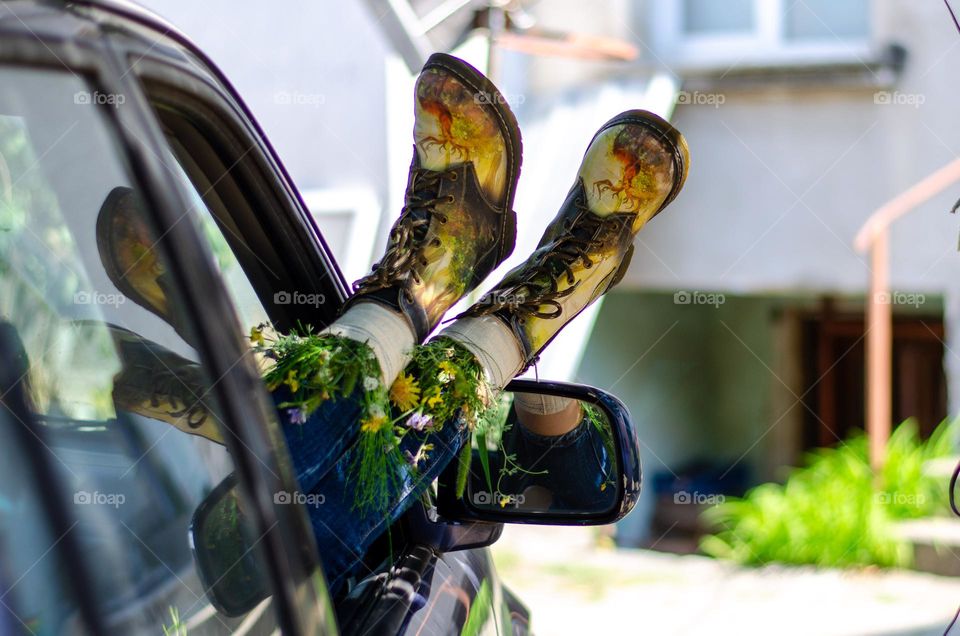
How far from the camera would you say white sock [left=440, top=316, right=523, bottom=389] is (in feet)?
3.99

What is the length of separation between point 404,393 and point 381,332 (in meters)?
0.07

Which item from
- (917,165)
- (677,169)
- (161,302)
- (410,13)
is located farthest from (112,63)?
(917,165)

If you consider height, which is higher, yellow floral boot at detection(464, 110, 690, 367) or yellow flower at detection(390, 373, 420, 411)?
yellow floral boot at detection(464, 110, 690, 367)

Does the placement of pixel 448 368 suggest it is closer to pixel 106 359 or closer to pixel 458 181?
pixel 458 181

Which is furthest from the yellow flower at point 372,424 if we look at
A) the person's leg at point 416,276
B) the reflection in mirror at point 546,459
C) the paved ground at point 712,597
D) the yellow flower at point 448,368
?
the paved ground at point 712,597

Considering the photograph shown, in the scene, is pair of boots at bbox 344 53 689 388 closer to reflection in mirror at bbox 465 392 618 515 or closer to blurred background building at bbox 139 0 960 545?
reflection in mirror at bbox 465 392 618 515

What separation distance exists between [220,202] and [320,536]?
43 centimetres

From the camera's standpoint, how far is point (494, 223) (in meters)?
1.44

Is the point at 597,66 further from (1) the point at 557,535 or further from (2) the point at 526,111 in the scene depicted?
(1) the point at 557,535

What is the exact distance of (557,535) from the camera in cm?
530

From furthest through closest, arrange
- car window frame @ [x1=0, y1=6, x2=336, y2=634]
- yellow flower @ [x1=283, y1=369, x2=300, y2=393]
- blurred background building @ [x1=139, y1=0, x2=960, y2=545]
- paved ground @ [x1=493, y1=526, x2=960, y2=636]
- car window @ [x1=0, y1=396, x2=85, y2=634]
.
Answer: blurred background building @ [x1=139, y1=0, x2=960, y2=545], paved ground @ [x1=493, y1=526, x2=960, y2=636], yellow flower @ [x1=283, y1=369, x2=300, y2=393], car window frame @ [x1=0, y1=6, x2=336, y2=634], car window @ [x1=0, y1=396, x2=85, y2=634]

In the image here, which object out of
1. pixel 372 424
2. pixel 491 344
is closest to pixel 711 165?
pixel 491 344

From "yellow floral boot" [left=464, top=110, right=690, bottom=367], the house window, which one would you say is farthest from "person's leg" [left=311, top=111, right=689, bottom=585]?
the house window

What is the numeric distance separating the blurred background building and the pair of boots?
2610 mm
